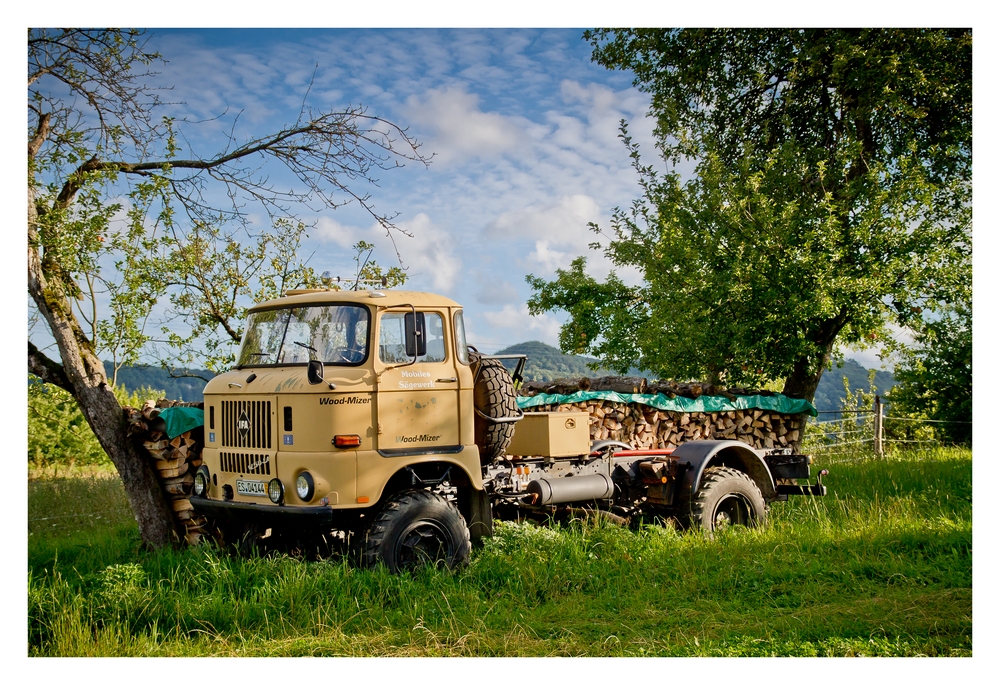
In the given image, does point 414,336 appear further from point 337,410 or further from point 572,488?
point 572,488

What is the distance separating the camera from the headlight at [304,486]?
217 inches

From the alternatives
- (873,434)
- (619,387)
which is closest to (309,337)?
(619,387)

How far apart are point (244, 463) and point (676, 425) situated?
279 inches

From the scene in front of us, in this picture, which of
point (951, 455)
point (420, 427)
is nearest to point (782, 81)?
point (951, 455)

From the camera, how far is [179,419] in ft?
24.0

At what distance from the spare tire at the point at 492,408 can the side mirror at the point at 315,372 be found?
131 centimetres

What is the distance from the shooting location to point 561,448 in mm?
7336

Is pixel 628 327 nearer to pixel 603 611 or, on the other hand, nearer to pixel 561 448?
pixel 561 448

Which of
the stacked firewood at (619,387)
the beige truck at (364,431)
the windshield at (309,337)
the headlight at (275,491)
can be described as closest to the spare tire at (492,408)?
the beige truck at (364,431)

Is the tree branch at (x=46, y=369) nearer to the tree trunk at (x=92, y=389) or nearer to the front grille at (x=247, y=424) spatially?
the tree trunk at (x=92, y=389)

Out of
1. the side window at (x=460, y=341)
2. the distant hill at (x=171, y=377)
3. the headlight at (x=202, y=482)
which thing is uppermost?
the side window at (x=460, y=341)

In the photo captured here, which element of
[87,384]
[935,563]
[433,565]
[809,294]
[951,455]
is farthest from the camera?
[951,455]

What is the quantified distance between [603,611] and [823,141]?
9.61m

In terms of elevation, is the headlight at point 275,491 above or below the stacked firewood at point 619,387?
below
